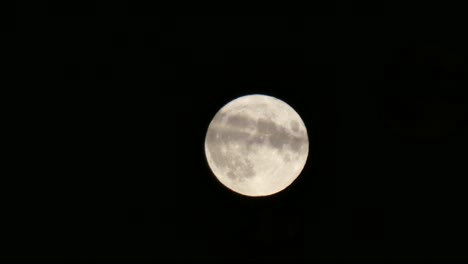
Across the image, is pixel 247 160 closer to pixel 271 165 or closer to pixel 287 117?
pixel 271 165

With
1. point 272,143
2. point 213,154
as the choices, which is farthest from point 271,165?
point 213,154

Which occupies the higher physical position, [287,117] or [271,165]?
[287,117]

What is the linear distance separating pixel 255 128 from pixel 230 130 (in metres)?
0.17

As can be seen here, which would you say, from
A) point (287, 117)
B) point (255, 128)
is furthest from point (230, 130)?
point (287, 117)

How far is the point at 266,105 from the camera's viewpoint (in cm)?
361

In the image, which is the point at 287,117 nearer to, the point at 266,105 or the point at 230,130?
the point at 266,105

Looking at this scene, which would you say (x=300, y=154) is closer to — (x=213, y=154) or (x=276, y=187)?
(x=276, y=187)

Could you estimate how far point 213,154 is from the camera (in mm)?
3605

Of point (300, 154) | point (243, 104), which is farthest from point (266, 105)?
point (300, 154)

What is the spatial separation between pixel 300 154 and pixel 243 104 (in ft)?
1.66

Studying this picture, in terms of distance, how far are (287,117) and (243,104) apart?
0.31 m

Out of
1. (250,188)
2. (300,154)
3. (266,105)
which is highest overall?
(266,105)

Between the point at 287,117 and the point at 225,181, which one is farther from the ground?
the point at 287,117

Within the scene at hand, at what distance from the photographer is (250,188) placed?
3564mm
